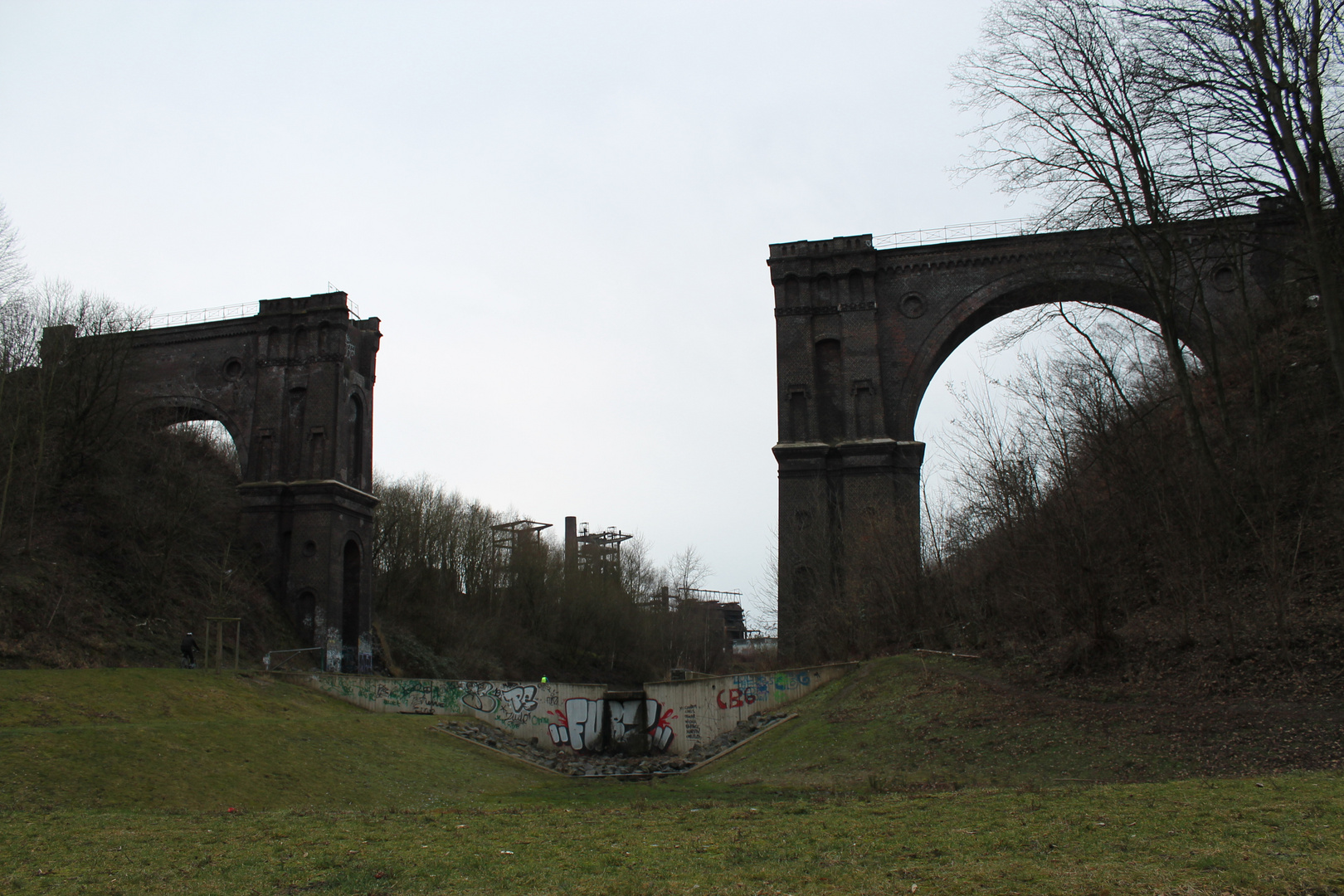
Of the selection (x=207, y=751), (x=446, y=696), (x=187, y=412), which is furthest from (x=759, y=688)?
(x=187, y=412)

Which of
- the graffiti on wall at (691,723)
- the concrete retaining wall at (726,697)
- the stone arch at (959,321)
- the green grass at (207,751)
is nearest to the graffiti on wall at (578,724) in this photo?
the concrete retaining wall at (726,697)

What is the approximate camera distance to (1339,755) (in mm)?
11406

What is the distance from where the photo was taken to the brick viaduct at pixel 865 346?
29.4 m

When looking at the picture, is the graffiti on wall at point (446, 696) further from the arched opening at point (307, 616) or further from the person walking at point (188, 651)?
the arched opening at point (307, 616)

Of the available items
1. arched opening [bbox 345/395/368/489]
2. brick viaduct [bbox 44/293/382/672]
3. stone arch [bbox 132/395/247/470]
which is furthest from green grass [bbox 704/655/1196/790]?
stone arch [bbox 132/395/247/470]

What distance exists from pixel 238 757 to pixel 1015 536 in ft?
51.5

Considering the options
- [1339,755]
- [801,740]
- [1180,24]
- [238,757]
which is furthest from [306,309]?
[1339,755]

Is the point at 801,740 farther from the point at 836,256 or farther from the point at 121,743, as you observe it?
the point at 836,256

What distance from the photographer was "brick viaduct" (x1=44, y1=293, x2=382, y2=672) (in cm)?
3438

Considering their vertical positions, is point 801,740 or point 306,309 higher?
point 306,309

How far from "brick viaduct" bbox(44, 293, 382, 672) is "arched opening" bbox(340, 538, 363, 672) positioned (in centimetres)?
3

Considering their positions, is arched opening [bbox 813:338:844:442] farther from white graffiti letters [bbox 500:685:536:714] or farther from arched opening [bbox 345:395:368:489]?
arched opening [bbox 345:395:368:489]

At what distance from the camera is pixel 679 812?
10844 millimetres

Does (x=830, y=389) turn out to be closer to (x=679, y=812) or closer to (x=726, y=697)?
(x=726, y=697)
